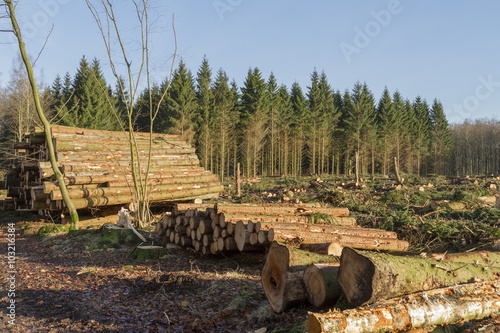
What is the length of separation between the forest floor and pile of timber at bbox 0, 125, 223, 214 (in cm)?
175

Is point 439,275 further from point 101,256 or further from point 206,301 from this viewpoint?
point 101,256

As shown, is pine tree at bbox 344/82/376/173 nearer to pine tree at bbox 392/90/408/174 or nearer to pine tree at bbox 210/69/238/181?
pine tree at bbox 392/90/408/174

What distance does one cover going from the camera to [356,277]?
3414mm

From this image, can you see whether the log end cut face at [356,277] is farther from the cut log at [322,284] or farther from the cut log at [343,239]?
the cut log at [343,239]

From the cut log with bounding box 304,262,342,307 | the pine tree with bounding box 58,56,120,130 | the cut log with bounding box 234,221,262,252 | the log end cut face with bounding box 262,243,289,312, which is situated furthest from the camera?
the pine tree with bounding box 58,56,120,130

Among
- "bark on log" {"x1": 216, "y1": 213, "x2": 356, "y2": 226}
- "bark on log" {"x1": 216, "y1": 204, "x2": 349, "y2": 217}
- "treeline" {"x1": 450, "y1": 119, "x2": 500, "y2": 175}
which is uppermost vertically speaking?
"treeline" {"x1": 450, "y1": 119, "x2": 500, "y2": 175}

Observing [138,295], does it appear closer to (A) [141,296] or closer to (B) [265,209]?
(A) [141,296]

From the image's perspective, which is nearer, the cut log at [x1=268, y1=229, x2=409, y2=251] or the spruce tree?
the cut log at [x1=268, y1=229, x2=409, y2=251]

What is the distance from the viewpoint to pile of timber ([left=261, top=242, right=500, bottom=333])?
9.45 ft

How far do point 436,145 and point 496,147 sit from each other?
31.7 ft

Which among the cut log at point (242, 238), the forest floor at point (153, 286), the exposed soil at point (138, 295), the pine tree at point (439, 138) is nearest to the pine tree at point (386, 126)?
the pine tree at point (439, 138)

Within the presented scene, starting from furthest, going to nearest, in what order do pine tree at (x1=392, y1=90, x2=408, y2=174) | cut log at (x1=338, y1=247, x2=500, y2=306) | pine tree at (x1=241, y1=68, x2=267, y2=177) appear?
pine tree at (x1=392, y1=90, x2=408, y2=174)
pine tree at (x1=241, y1=68, x2=267, y2=177)
cut log at (x1=338, y1=247, x2=500, y2=306)

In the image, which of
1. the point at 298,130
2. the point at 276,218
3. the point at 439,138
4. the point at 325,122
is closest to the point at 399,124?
the point at 439,138

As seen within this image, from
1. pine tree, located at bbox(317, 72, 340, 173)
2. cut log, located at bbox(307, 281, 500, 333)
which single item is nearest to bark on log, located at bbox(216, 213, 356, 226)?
cut log, located at bbox(307, 281, 500, 333)
